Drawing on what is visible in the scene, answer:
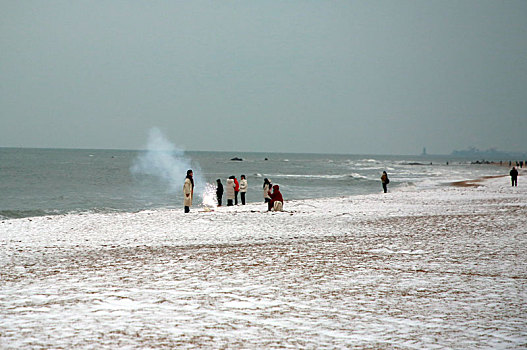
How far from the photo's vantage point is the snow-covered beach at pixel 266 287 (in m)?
5.59

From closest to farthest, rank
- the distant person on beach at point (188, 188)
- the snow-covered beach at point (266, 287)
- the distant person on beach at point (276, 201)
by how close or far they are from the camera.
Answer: the snow-covered beach at point (266, 287), the distant person on beach at point (188, 188), the distant person on beach at point (276, 201)

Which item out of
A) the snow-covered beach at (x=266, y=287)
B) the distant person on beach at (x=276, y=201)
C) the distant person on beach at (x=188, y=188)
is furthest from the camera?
the distant person on beach at (x=276, y=201)

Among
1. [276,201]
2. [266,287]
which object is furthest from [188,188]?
[266,287]

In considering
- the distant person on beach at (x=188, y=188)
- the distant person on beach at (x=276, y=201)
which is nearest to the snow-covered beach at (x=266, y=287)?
the distant person on beach at (x=188, y=188)

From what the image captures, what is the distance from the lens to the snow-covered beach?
5.59 m

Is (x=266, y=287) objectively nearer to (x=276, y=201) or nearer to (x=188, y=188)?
(x=188, y=188)

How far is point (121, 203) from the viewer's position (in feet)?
104

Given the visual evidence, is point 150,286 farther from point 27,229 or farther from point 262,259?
point 27,229

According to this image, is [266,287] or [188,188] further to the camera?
[188,188]

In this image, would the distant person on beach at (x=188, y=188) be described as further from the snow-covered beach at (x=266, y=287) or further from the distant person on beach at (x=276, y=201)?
the snow-covered beach at (x=266, y=287)

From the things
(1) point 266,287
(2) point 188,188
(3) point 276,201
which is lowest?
(1) point 266,287

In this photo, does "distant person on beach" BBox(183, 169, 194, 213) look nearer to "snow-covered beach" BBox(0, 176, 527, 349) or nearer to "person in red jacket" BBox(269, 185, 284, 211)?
"person in red jacket" BBox(269, 185, 284, 211)

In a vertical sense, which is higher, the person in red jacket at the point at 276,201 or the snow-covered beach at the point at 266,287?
the person in red jacket at the point at 276,201

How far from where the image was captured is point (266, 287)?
303 inches
